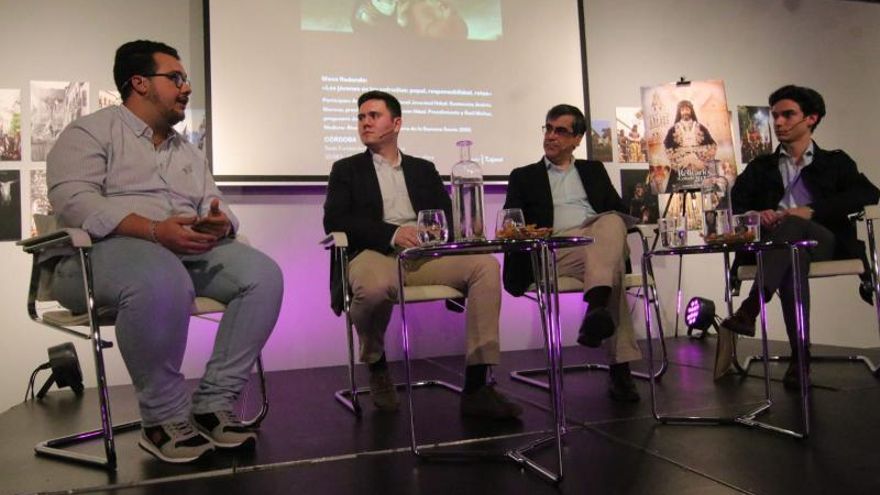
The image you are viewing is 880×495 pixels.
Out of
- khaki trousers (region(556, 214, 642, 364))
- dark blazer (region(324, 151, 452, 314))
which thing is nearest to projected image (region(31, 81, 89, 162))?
dark blazer (region(324, 151, 452, 314))

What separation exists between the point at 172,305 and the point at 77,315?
33 centimetres

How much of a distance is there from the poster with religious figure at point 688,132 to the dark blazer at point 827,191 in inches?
39.7

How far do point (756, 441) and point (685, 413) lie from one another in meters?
0.37

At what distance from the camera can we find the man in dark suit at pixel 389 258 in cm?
207

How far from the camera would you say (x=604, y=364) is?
317 centimetres

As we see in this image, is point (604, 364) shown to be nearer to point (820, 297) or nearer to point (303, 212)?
point (303, 212)

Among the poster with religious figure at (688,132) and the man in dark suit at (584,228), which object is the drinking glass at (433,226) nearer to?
the man in dark suit at (584,228)

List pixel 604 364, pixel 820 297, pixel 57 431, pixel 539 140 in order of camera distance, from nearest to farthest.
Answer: pixel 57 431 < pixel 604 364 < pixel 539 140 < pixel 820 297

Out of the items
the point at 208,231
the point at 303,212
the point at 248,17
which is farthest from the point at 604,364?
→ the point at 248,17

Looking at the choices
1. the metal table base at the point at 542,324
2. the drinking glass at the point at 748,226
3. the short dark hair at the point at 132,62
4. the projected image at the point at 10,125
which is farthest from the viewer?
the projected image at the point at 10,125

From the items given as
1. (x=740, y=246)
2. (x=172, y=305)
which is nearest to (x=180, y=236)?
(x=172, y=305)

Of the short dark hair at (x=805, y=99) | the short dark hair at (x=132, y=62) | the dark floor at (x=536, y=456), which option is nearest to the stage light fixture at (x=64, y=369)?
the dark floor at (x=536, y=456)

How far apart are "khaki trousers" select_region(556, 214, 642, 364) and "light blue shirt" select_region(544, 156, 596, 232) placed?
39 centimetres

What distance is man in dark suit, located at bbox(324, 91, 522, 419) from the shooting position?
2.07 metres
